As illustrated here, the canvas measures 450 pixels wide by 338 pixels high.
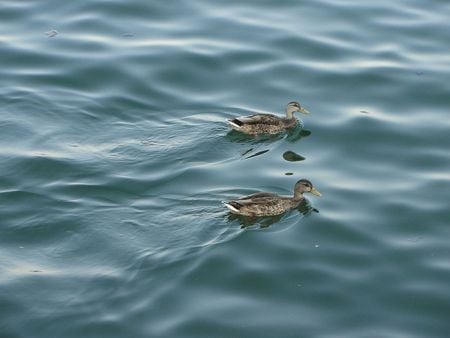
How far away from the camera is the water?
14.6 m

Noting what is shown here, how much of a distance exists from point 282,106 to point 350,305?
703 centimetres

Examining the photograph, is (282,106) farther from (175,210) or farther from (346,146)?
(175,210)

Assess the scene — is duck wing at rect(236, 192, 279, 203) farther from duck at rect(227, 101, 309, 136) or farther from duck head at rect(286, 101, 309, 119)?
duck head at rect(286, 101, 309, 119)

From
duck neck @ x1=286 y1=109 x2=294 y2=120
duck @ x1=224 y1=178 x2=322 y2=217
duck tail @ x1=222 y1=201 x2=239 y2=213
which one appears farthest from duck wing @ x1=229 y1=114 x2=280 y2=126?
duck tail @ x1=222 y1=201 x2=239 y2=213

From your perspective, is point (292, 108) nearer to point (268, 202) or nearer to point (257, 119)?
point (257, 119)

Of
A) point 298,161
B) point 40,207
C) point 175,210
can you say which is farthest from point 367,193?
point 40,207

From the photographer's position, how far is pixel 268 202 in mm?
16672

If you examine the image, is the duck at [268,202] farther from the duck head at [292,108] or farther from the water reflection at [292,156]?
→ the duck head at [292,108]

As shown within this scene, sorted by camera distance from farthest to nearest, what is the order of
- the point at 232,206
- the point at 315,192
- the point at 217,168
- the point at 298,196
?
the point at 217,168 < the point at 315,192 < the point at 298,196 < the point at 232,206

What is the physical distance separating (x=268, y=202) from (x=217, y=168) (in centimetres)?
190

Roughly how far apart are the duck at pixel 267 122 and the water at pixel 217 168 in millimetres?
267

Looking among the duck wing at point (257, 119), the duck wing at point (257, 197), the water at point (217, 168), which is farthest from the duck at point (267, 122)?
the duck wing at point (257, 197)

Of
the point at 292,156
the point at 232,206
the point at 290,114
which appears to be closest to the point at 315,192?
the point at 232,206

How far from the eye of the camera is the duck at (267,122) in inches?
757
